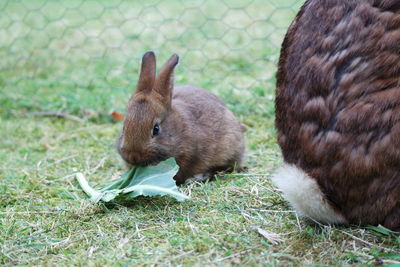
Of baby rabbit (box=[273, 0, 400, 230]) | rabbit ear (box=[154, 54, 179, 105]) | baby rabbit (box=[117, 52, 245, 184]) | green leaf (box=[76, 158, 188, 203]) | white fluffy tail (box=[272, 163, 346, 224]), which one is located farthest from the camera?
rabbit ear (box=[154, 54, 179, 105])

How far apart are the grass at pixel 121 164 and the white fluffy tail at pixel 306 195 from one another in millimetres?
56

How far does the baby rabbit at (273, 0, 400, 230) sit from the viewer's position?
2186 millimetres

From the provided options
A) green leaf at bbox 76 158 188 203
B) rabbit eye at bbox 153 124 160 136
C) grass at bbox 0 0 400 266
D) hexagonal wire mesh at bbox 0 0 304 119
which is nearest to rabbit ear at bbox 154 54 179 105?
rabbit eye at bbox 153 124 160 136

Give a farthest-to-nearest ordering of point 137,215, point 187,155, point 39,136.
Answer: point 39,136
point 187,155
point 137,215

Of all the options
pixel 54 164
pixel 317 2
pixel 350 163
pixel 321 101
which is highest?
pixel 317 2

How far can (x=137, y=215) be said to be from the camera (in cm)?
270

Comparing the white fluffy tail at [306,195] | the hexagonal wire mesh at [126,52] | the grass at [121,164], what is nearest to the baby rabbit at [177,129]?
the grass at [121,164]

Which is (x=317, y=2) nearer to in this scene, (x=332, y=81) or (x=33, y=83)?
(x=332, y=81)

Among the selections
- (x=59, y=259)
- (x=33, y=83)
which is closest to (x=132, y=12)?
(x=33, y=83)

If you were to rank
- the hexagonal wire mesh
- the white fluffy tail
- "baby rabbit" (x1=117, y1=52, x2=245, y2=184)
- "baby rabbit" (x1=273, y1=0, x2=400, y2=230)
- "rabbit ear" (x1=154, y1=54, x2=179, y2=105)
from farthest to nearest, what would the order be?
the hexagonal wire mesh < "rabbit ear" (x1=154, y1=54, x2=179, y2=105) < "baby rabbit" (x1=117, y1=52, x2=245, y2=184) < the white fluffy tail < "baby rabbit" (x1=273, y1=0, x2=400, y2=230)

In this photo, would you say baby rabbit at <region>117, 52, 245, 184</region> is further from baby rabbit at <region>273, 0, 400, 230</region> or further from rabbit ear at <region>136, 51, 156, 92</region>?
baby rabbit at <region>273, 0, 400, 230</region>

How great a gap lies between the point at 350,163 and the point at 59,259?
1.23m

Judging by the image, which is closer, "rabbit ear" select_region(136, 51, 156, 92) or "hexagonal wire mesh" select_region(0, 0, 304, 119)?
"rabbit ear" select_region(136, 51, 156, 92)

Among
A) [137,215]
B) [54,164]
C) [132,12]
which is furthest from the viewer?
[132,12]
